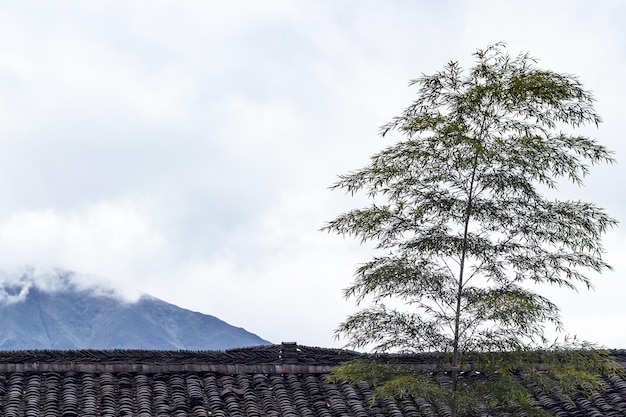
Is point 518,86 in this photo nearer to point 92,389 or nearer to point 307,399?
point 307,399

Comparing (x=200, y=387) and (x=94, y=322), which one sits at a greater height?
(x=94, y=322)

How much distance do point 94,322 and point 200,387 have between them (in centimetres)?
9776

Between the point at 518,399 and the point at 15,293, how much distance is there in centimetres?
10575

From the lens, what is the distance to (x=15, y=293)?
355 ft

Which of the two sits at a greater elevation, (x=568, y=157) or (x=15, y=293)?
(x=15, y=293)

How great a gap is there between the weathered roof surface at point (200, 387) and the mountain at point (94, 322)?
8253cm

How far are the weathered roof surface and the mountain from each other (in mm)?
82529

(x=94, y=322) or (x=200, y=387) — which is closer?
(x=200, y=387)

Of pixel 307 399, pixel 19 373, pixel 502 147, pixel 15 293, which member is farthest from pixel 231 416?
pixel 15 293

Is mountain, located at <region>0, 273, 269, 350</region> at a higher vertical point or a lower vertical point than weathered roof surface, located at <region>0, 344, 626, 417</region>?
higher

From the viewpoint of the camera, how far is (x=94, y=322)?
104 m

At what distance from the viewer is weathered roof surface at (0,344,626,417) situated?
363 inches

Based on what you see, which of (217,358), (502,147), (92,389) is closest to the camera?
(502,147)

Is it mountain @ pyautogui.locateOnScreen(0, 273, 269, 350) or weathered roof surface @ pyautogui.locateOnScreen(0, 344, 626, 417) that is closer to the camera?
weathered roof surface @ pyautogui.locateOnScreen(0, 344, 626, 417)
